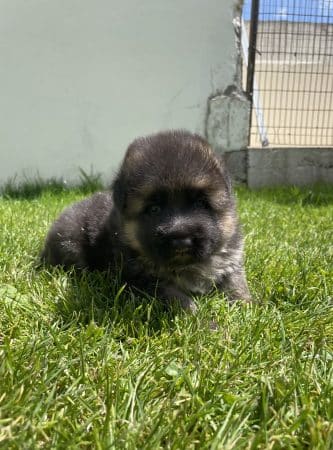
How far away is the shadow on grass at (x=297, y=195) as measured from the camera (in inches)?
211

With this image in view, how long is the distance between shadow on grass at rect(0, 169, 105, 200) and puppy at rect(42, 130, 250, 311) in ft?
Answer: 11.2

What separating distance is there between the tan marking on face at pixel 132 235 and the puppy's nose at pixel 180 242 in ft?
0.98

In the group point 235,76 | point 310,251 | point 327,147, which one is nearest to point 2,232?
point 310,251

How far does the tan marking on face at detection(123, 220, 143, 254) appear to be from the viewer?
232 centimetres

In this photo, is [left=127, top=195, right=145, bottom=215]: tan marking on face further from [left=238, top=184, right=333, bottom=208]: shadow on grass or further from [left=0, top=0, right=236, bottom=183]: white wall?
[left=0, top=0, right=236, bottom=183]: white wall

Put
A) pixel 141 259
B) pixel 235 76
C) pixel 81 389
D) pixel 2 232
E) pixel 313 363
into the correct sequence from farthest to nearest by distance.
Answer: pixel 235 76
pixel 2 232
pixel 141 259
pixel 313 363
pixel 81 389

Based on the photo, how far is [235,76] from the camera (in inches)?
246

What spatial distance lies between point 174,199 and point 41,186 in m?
4.30

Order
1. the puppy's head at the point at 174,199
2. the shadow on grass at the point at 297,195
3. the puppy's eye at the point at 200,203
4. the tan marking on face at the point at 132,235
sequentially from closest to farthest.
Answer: the puppy's head at the point at 174,199 < the puppy's eye at the point at 200,203 < the tan marking on face at the point at 132,235 < the shadow on grass at the point at 297,195

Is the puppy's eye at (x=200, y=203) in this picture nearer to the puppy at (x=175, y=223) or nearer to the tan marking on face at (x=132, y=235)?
the puppy at (x=175, y=223)

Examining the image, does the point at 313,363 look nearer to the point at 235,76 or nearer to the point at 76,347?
the point at 76,347

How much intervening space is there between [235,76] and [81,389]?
5562 mm

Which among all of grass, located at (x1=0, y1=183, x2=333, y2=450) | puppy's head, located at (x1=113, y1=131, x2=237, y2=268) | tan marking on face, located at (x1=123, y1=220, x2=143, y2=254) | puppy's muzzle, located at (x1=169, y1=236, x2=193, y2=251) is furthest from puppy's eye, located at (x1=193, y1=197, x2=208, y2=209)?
grass, located at (x1=0, y1=183, x2=333, y2=450)

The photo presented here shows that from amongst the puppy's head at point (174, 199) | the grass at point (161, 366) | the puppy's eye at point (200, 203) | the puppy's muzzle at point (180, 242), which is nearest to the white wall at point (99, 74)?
the grass at point (161, 366)
